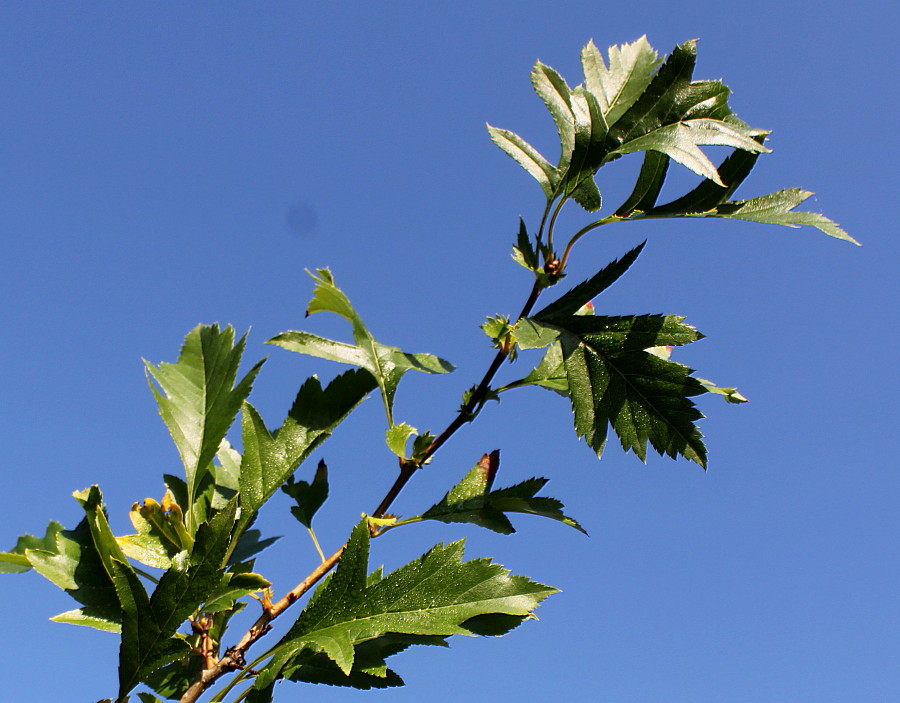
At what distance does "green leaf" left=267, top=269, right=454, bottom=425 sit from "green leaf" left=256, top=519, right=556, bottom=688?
34 centimetres

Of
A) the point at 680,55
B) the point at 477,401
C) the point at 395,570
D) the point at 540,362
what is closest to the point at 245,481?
the point at 395,570

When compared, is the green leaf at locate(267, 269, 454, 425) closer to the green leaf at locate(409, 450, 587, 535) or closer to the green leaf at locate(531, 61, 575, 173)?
the green leaf at locate(409, 450, 587, 535)

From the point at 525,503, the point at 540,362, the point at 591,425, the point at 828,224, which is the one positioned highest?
Result: the point at 828,224

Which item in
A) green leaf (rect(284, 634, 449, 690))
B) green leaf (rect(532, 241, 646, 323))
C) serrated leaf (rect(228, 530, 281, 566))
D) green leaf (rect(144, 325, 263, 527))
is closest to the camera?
green leaf (rect(284, 634, 449, 690))

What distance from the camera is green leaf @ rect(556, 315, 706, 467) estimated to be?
148cm

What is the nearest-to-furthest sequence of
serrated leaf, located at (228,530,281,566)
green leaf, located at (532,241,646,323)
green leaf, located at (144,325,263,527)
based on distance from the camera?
green leaf, located at (532,241,646,323) < green leaf, located at (144,325,263,527) < serrated leaf, located at (228,530,281,566)

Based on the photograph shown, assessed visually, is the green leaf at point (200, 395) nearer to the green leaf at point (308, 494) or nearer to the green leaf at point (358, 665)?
the green leaf at point (308, 494)

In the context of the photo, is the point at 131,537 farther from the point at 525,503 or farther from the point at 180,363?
the point at 525,503

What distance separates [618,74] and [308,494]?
4.01ft

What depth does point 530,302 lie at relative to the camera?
1.59 m

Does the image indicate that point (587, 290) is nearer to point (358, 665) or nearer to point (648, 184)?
point (648, 184)

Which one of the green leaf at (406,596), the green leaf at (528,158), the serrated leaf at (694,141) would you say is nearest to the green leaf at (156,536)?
the green leaf at (406,596)

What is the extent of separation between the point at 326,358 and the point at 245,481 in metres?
0.31

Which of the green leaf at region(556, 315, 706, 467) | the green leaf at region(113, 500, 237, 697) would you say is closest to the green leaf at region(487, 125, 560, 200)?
the green leaf at region(556, 315, 706, 467)
